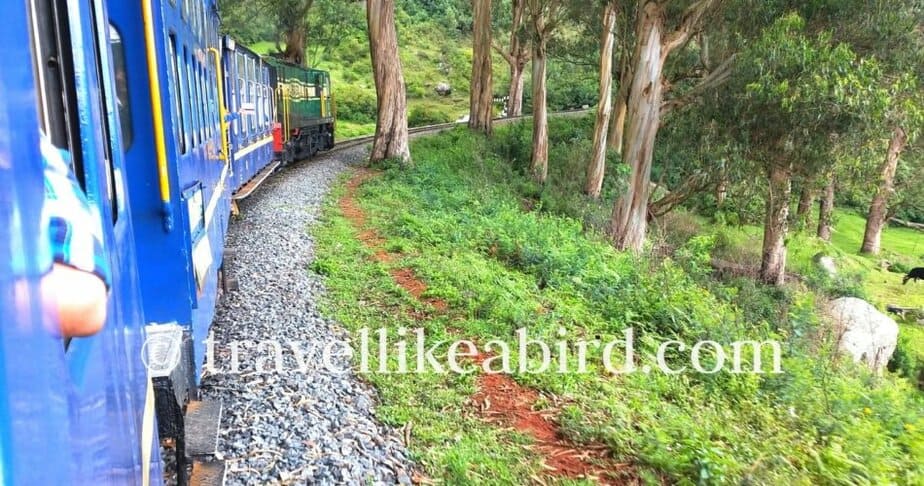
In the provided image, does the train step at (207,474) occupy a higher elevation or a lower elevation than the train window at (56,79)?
lower

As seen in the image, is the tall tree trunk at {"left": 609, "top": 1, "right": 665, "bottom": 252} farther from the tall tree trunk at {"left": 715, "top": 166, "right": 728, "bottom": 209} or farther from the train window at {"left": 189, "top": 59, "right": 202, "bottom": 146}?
the train window at {"left": 189, "top": 59, "right": 202, "bottom": 146}

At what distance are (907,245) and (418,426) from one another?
35.9 metres

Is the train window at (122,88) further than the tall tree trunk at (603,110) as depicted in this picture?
No

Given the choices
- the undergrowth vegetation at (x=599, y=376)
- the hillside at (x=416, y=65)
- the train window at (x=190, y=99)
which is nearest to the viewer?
the undergrowth vegetation at (x=599, y=376)

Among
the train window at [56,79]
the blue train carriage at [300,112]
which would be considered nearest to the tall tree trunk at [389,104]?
the blue train carriage at [300,112]

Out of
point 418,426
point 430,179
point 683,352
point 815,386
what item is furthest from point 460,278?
point 430,179

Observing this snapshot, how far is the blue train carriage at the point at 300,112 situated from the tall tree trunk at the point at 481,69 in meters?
5.82

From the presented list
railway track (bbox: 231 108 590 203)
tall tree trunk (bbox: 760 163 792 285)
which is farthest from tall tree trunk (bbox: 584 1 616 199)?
railway track (bbox: 231 108 590 203)

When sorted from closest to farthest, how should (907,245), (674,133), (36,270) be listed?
(36,270) → (674,133) → (907,245)

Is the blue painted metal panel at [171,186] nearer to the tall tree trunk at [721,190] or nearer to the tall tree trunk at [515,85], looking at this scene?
the tall tree trunk at [721,190]

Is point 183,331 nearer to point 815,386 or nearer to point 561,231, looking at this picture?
point 815,386

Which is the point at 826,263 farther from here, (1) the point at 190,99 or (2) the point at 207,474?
(2) the point at 207,474

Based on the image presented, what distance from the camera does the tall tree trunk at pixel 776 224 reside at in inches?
592

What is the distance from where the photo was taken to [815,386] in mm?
5926
